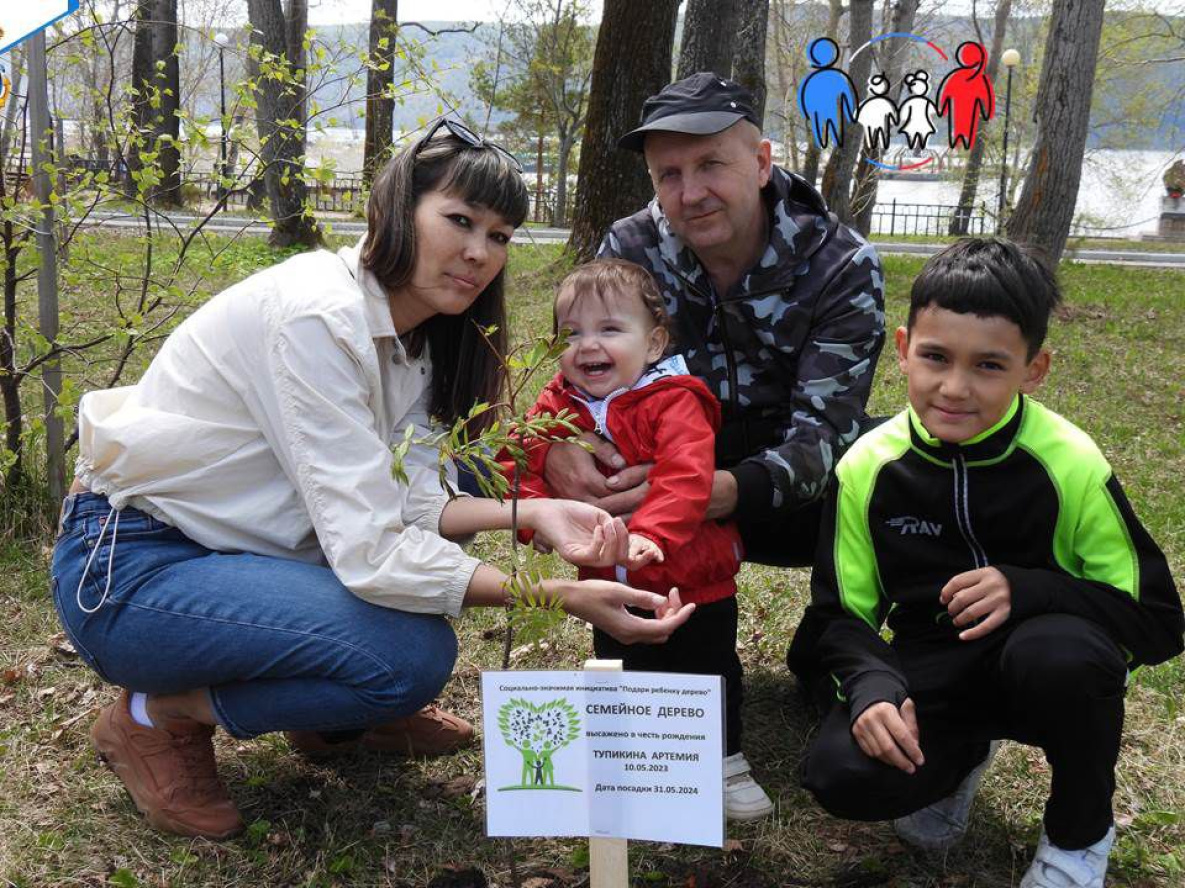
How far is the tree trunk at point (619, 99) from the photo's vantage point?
7391 millimetres

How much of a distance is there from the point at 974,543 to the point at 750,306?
2.73ft

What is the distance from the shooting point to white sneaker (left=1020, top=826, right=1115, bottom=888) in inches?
81.0

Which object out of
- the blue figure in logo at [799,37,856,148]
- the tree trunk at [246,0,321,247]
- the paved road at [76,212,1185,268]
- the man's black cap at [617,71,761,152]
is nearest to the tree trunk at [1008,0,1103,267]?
the blue figure in logo at [799,37,856,148]

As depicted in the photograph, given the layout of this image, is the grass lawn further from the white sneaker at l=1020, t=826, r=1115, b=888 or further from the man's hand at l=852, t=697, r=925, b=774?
the man's hand at l=852, t=697, r=925, b=774

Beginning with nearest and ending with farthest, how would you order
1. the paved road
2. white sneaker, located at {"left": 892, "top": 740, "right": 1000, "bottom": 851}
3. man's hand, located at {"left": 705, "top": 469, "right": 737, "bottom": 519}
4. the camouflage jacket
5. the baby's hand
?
the baby's hand, white sneaker, located at {"left": 892, "top": 740, "right": 1000, "bottom": 851}, man's hand, located at {"left": 705, "top": 469, "right": 737, "bottom": 519}, the camouflage jacket, the paved road

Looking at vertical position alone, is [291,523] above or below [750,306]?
below

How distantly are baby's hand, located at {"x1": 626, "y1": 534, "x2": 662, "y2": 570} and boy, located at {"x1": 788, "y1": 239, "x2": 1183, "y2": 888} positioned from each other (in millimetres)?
370

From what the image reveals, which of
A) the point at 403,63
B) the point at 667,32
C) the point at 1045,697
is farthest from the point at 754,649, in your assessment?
the point at 667,32

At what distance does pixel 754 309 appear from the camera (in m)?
2.70

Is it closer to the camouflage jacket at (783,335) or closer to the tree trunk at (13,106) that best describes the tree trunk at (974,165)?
the tree trunk at (13,106)

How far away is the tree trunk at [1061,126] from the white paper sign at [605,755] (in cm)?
782

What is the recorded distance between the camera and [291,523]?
2311mm

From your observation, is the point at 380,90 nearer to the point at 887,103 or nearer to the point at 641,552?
the point at 641,552

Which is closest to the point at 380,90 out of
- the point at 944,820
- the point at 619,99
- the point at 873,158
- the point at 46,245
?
the point at 619,99
